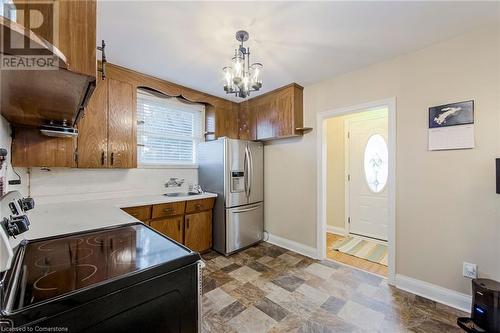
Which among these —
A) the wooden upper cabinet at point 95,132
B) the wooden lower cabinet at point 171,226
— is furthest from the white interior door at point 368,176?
the wooden upper cabinet at point 95,132

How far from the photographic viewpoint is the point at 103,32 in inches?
75.0

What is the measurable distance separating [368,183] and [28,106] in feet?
14.5

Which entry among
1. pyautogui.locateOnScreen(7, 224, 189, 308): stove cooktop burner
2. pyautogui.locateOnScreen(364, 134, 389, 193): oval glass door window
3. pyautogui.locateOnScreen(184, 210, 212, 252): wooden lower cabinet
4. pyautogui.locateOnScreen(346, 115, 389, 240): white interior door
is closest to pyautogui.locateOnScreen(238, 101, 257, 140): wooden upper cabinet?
pyautogui.locateOnScreen(184, 210, 212, 252): wooden lower cabinet

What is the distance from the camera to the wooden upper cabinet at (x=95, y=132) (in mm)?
2334

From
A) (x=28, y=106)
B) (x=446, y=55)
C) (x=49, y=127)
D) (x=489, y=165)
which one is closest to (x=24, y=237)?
(x=28, y=106)

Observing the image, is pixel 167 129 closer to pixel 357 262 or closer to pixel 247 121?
pixel 247 121

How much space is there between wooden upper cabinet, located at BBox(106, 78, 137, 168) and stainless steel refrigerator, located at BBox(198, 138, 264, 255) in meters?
1.08

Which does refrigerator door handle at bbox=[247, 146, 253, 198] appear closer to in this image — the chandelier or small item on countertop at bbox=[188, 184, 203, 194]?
small item on countertop at bbox=[188, 184, 203, 194]

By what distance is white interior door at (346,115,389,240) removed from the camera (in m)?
3.71

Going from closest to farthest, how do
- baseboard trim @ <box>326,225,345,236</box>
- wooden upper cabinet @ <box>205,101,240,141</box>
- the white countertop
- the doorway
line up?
the white countertop, the doorway, wooden upper cabinet @ <box>205,101,240,141</box>, baseboard trim @ <box>326,225,345,236</box>

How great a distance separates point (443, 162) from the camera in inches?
81.0

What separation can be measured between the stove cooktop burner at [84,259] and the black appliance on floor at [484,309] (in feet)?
7.27

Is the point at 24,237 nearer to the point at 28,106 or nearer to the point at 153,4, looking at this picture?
the point at 28,106
